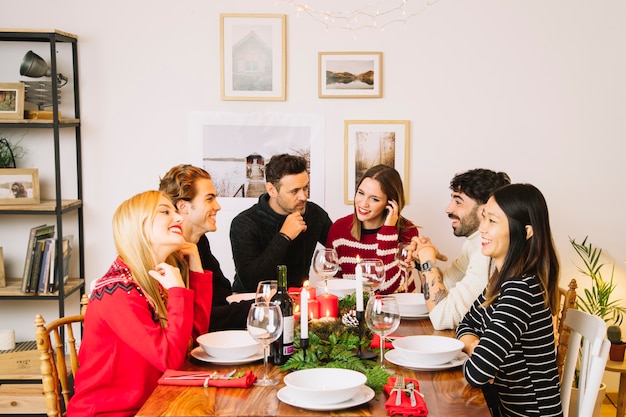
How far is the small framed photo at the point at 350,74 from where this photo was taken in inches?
175

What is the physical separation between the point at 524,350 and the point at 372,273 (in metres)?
0.71

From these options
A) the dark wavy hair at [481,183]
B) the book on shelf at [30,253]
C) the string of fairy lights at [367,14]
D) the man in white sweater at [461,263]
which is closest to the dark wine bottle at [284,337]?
the man in white sweater at [461,263]

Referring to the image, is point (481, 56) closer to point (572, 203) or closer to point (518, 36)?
point (518, 36)

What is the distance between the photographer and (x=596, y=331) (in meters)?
2.46

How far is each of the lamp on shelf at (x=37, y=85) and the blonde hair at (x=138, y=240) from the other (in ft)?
6.87

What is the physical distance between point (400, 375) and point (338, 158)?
8.07 feet

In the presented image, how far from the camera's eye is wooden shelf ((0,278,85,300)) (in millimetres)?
4246

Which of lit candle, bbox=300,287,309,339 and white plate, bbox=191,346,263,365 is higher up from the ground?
lit candle, bbox=300,287,309,339

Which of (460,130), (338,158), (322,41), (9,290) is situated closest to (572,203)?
(460,130)

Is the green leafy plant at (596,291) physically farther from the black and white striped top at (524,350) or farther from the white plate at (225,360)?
the white plate at (225,360)

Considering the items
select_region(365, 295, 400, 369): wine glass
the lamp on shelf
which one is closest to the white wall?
the lamp on shelf

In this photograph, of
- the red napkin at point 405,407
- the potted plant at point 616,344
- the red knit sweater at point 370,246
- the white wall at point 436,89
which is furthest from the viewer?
the white wall at point 436,89

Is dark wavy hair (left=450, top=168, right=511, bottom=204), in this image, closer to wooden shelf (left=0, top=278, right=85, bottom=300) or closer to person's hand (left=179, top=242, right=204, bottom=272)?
person's hand (left=179, top=242, right=204, bottom=272)

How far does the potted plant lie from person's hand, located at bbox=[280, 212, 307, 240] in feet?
5.95
